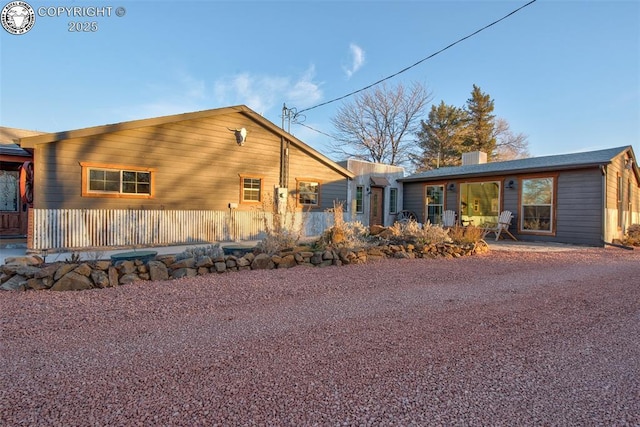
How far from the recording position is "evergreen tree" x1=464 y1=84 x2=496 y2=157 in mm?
27938

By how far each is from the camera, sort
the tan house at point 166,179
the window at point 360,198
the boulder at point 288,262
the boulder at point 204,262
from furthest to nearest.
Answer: the window at point 360,198 → the tan house at point 166,179 → the boulder at point 288,262 → the boulder at point 204,262

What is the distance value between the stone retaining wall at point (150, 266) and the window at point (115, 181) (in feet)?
12.0

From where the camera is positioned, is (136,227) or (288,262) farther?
(136,227)

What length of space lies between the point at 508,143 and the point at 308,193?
2589cm

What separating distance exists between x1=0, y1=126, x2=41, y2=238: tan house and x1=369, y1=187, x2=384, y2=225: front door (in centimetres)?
1136

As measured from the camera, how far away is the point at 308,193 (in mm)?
11516

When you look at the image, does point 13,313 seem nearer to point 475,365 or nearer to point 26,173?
point 475,365

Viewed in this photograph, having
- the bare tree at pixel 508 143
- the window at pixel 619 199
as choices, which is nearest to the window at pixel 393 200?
the window at pixel 619 199

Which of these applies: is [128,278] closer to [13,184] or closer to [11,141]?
[11,141]

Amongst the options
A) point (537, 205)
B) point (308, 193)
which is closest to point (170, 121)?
point (308, 193)

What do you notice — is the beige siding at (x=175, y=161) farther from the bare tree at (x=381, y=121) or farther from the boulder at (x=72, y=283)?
the bare tree at (x=381, y=121)

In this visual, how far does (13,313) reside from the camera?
3.23m

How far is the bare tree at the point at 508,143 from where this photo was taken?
29609mm

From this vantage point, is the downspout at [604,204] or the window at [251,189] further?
the window at [251,189]
